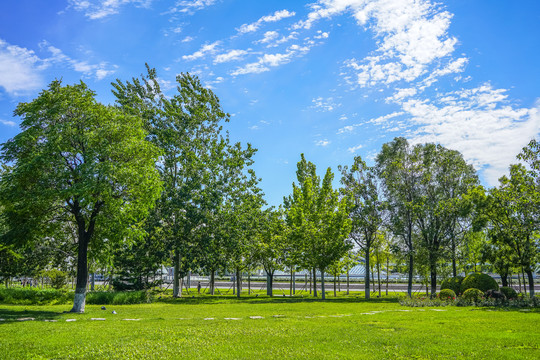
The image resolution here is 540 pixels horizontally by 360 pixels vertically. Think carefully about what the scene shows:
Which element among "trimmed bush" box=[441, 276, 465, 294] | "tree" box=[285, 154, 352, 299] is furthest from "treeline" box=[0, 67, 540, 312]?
"trimmed bush" box=[441, 276, 465, 294]

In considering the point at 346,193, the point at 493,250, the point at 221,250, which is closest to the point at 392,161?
the point at 346,193

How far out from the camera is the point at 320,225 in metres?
40.4

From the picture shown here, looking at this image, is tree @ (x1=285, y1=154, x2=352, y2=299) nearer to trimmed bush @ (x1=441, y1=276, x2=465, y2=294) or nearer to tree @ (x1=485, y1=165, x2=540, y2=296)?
trimmed bush @ (x1=441, y1=276, x2=465, y2=294)

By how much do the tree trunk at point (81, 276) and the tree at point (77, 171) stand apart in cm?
2

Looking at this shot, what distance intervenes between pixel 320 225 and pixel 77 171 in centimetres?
2555

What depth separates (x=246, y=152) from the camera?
4359 cm

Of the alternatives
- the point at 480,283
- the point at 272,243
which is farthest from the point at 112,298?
the point at 480,283

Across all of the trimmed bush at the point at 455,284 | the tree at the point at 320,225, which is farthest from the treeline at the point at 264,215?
the trimmed bush at the point at 455,284

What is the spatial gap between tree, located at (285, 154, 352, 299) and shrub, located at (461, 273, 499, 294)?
37.6ft

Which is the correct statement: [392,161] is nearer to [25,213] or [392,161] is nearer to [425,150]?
[425,150]

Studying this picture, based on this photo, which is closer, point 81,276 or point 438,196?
point 81,276

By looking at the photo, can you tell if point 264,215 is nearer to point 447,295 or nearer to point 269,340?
point 447,295

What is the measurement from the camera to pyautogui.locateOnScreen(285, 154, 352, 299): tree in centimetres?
3919

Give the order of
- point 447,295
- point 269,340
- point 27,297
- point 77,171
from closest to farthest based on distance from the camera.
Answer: point 269,340 → point 77,171 → point 27,297 → point 447,295
